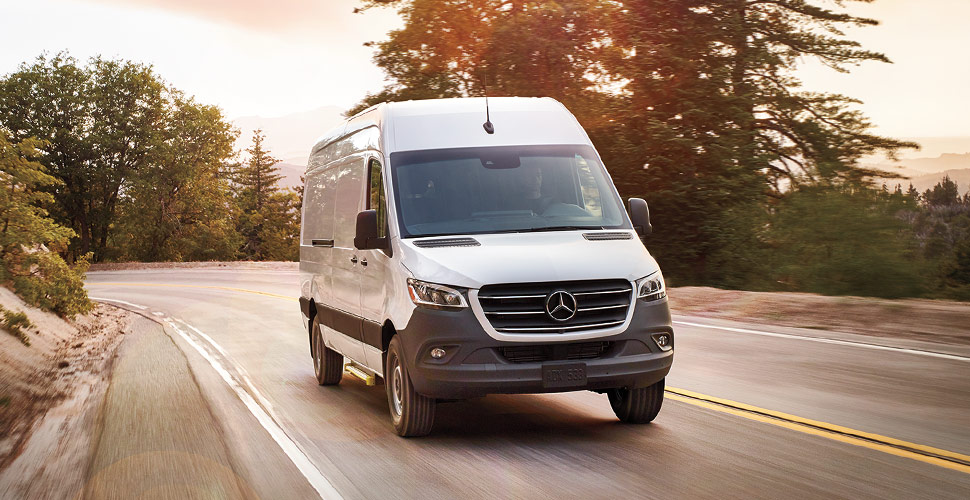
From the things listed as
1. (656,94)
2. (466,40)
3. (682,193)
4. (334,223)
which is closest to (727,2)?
(656,94)

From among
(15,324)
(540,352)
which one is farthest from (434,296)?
(15,324)

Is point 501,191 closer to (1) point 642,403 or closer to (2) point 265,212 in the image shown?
(1) point 642,403

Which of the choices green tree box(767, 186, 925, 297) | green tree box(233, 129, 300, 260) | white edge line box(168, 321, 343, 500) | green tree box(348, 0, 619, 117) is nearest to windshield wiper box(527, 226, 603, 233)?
white edge line box(168, 321, 343, 500)

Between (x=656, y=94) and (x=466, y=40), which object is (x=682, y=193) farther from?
(x=466, y=40)

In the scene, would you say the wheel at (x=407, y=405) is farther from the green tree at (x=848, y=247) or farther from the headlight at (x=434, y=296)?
the green tree at (x=848, y=247)

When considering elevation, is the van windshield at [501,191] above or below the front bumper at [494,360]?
above

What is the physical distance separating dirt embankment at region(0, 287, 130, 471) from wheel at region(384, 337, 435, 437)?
2.73 m

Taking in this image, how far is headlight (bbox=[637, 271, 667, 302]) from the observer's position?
7.10 metres

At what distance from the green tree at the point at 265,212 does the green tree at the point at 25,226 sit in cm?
7391

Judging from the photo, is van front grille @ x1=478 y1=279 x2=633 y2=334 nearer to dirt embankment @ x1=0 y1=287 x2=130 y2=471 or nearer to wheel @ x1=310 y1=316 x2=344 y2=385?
dirt embankment @ x1=0 y1=287 x2=130 y2=471

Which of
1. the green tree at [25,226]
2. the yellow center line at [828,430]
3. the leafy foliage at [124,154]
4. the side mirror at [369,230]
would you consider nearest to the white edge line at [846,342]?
the yellow center line at [828,430]

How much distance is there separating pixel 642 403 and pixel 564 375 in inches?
40.7

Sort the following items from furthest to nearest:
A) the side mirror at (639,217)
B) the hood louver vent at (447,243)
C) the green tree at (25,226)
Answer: the green tree at (25,226) → the side mirror at (639,217) → the hood louver vent at (447,243)

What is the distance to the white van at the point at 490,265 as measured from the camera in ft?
22.5
